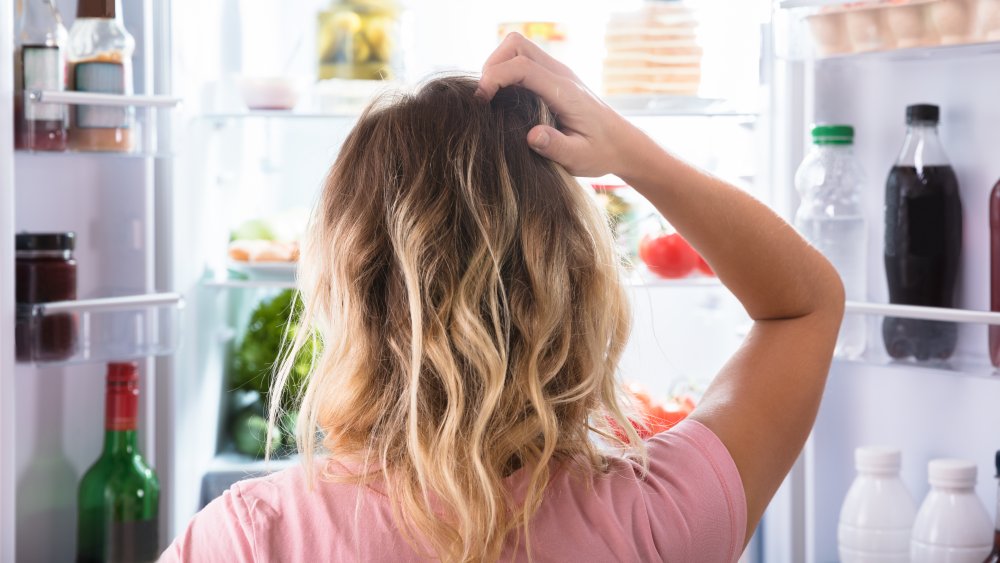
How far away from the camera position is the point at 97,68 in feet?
5.30

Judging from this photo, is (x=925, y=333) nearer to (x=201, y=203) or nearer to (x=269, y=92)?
(x=269, y=92)

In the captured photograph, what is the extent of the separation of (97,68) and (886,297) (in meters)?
1.26

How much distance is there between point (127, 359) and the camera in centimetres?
170

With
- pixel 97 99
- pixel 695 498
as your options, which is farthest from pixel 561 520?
pixel 97 99

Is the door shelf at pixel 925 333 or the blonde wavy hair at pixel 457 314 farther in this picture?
the door shelf at pixel 925 333

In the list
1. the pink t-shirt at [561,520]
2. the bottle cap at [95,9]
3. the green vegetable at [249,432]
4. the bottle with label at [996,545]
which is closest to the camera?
the pink t-shirt at [561,520]

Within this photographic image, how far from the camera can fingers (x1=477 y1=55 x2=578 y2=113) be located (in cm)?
79

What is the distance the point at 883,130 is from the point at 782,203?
0.66ft

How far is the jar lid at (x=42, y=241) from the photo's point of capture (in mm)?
1509

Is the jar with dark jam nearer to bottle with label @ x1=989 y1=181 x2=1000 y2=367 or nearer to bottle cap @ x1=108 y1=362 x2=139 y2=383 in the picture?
bottle cap @ x1=108 y1=362 x2=139 y2=383

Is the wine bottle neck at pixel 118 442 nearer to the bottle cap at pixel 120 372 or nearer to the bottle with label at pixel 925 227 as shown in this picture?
the bottle cap at pixel 120 372

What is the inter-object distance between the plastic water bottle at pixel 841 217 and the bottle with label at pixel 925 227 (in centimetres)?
9

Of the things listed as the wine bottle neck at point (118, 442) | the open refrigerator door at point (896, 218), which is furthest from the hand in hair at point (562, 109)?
the wine bottle neck at point (118, 442)

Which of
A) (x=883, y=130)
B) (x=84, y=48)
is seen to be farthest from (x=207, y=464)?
(x=883, y=130)
